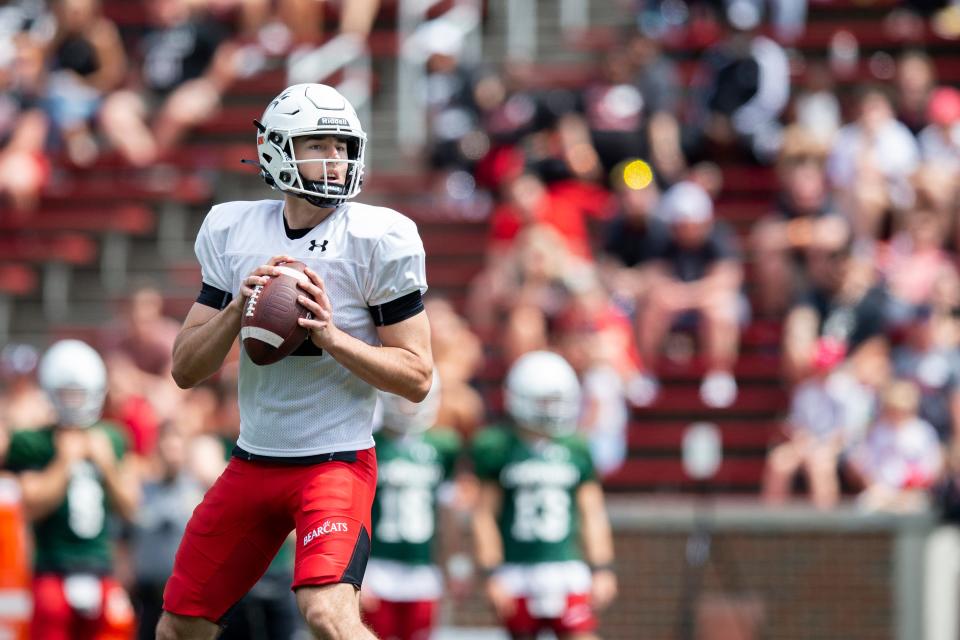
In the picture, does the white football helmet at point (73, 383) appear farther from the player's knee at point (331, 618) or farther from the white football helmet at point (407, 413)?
the player's knee at point (331, 618)

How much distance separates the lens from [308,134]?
6.16 meters

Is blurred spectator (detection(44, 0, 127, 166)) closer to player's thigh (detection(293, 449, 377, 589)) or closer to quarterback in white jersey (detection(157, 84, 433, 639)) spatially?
quarterback in white jersey (detection(157, 84, 433, 639))

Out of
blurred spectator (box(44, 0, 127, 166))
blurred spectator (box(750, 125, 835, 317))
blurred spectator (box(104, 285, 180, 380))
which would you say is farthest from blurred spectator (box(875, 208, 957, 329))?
blurred spectator (box(44, 0, 127, 166))

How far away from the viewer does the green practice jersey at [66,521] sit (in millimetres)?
9719

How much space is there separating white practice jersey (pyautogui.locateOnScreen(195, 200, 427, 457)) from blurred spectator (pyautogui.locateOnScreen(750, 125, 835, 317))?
7.24 metres

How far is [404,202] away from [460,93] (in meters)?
1.02

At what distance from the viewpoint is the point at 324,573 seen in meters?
5.92

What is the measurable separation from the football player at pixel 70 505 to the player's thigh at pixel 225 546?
140 inches

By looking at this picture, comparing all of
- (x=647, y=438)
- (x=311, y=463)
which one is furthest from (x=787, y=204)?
(x=311, y=463)

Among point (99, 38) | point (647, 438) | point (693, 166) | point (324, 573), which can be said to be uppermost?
point (99, 38)

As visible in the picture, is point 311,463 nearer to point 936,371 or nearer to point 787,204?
point 936,371

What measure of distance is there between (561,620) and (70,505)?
274cm

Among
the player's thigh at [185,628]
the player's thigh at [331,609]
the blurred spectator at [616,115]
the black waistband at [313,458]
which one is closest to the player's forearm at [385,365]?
the black waistband at [313,458]

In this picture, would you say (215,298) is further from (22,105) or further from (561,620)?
(22,105)
